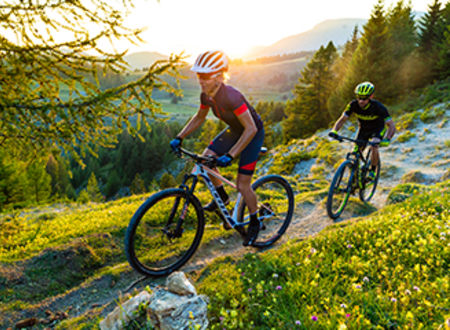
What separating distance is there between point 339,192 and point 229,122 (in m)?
4.87

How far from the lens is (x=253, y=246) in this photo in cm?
627

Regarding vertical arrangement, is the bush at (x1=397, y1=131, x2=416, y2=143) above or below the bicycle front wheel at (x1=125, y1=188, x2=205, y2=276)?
below

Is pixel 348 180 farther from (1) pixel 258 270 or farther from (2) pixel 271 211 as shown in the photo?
(1) pixel 258 270

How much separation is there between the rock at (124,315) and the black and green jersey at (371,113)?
766cm

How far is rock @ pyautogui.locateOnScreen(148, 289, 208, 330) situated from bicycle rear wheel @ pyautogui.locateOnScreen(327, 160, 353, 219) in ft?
19.3

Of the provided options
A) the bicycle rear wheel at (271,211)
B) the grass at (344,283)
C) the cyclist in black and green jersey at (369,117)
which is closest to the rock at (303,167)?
the cyclist in black and green jersey at (369,117)

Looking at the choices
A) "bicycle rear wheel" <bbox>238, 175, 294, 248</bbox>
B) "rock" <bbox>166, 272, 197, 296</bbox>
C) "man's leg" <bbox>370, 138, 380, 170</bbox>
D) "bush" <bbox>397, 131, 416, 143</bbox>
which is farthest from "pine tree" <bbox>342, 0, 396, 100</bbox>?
"rock" <bbox>166, 272, 197, 296</bbox>

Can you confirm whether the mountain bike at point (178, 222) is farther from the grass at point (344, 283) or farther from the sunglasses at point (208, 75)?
the sunglasses at point (208, 75)

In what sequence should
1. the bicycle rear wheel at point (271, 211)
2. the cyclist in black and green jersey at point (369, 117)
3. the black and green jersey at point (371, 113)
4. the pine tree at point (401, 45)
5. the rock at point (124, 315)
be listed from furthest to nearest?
the pine tree at point (401, 45)
the black and green jersey at point (371, 113)
the cyclist in black and green jersey at point (369, 117)
the bicycle rear wheel at point (271, 211)
the rock at point (124, 315)

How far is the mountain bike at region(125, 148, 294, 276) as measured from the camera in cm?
470

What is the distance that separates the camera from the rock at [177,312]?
9.87 ft

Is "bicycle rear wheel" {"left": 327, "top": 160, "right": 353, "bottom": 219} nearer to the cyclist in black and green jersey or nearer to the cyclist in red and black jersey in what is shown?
the cyclist in black and green jersey

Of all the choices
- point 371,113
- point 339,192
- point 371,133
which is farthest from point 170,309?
point 371,133

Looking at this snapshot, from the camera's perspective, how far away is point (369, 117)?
8.38 meters
